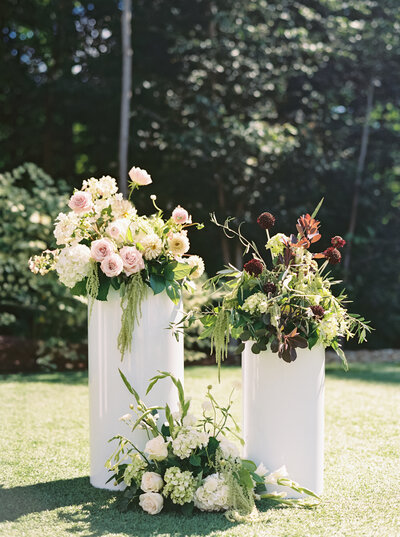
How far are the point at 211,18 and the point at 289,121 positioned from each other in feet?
7.38

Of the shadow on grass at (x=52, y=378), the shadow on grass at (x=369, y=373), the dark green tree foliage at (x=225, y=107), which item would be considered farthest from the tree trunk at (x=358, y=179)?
the shadow on grass at (x=52, y=378)

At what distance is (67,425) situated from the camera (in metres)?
4.98

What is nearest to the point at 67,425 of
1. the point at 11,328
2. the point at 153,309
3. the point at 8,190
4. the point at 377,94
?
the point at 153,309

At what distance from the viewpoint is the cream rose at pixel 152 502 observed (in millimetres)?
2949

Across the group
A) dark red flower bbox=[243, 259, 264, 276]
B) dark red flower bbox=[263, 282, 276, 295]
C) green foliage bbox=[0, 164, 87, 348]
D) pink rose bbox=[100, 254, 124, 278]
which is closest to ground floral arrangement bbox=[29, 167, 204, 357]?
pink rose bbox=[100, 254, 124, 278]

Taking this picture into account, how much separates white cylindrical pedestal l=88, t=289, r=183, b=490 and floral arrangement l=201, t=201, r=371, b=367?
0.91ft

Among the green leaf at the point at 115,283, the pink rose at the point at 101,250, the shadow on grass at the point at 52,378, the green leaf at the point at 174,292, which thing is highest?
the pink rose at the point at 101,250

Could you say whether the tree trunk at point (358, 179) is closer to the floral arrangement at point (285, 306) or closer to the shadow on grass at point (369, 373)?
the shadow on grass at point (369, 373)

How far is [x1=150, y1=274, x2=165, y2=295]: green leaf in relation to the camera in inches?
129

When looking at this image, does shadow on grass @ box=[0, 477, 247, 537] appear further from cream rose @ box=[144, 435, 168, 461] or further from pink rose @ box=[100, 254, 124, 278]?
pink rose @ box=[100, 254, 124, 278]

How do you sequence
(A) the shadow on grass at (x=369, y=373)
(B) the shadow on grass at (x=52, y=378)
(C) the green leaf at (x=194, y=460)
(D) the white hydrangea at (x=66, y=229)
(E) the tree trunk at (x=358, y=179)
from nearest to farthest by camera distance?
(C) the green leaf at (x=194, y=460) → (D) the white hydrangea at (x=66, y=229) → (B) the shadow on grass at (x=52, y=378) → (A) the shadow on grass at (x=369, y=373) → (E) the tree trunk at (x=358, y=179)

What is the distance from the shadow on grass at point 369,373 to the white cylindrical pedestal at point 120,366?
4.95m

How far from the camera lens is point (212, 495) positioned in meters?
2.96

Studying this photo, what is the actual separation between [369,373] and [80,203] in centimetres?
619
